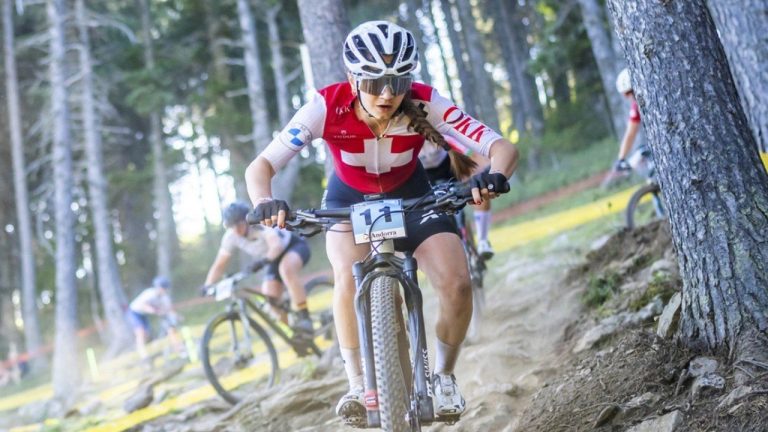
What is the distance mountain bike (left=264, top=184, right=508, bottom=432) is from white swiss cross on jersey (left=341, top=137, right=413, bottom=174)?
0.52m

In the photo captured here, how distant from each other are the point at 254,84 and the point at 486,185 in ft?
60.5

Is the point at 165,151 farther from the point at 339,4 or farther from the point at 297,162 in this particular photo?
the point at 339,4

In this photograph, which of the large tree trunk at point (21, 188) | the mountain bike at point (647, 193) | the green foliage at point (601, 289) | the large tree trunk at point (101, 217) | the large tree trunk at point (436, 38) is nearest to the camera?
the green foliage at point (601, 289)

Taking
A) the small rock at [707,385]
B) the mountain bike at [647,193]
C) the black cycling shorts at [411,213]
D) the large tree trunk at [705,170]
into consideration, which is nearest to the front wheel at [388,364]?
the black cycling shorts at [411,213]

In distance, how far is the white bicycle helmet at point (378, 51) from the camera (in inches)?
157

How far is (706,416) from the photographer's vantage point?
3.41m

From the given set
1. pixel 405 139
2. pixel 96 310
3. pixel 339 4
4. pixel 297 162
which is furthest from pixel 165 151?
pixel 405 139

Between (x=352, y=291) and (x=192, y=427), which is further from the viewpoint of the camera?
(x=192, y=427)

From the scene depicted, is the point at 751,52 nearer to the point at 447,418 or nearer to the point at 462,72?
the point at 447,418

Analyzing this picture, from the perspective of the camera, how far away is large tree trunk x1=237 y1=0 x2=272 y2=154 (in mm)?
21125

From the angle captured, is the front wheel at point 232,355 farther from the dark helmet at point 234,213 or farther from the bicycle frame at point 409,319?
the bicycle frame at point 409,319

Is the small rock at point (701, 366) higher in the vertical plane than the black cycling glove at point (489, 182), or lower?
lower

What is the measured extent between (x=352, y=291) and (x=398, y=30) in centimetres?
144

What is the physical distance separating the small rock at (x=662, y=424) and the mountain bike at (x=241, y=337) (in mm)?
4979
